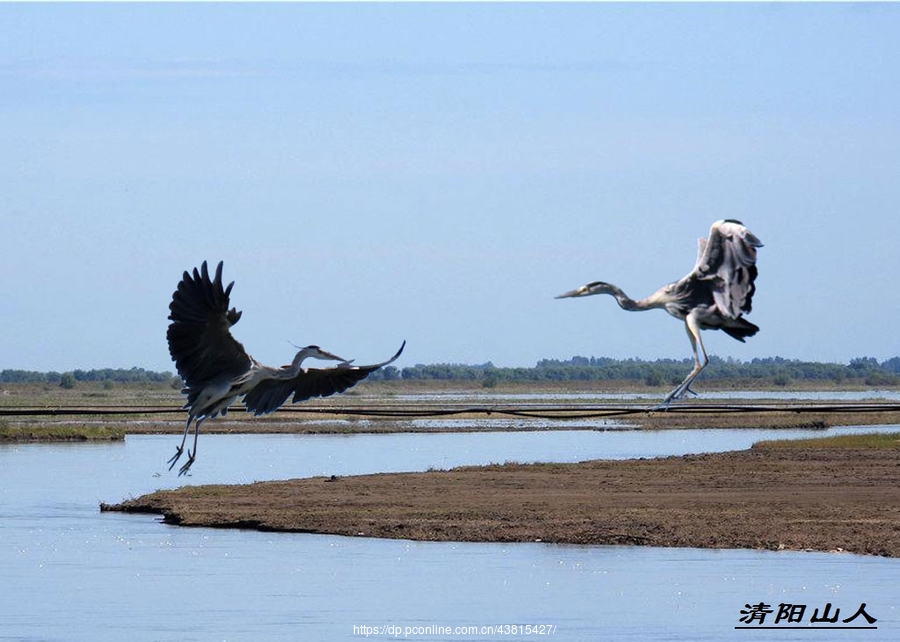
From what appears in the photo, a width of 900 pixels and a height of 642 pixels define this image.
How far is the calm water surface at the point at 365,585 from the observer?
56.6 feet

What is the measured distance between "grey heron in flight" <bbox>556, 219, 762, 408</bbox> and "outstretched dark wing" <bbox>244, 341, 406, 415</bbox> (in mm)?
5229

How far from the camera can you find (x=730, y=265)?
272 inches

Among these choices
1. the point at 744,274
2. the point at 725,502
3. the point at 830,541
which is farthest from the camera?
the point at 725,502

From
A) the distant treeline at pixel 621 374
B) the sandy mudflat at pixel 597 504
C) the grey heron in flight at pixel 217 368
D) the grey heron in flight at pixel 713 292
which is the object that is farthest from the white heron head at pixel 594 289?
the distant treeline at pixel 621 374

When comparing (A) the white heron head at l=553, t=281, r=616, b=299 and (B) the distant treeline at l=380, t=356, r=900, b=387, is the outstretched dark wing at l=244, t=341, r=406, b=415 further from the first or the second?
(B) the distant treeline at l=380, t=356, r=900, b=387

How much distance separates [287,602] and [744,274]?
13.0 metres

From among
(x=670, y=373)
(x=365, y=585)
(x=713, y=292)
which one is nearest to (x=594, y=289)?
(x=713, y=292)

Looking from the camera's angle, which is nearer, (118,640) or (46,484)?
(118,640)

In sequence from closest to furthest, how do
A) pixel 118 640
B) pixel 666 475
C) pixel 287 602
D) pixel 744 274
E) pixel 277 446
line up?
pixel 744 274 → pixel 118 640 → pixel 287 602 → pixel 666 475 → pixel 277 446

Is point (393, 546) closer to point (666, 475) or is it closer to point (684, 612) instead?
point (684, 612)

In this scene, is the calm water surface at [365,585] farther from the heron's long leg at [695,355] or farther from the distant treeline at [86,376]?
the distant treeline at [86,376]

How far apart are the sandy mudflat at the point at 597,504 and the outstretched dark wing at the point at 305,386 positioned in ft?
39.2

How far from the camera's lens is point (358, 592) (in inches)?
762

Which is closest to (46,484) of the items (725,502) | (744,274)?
(725,502)
